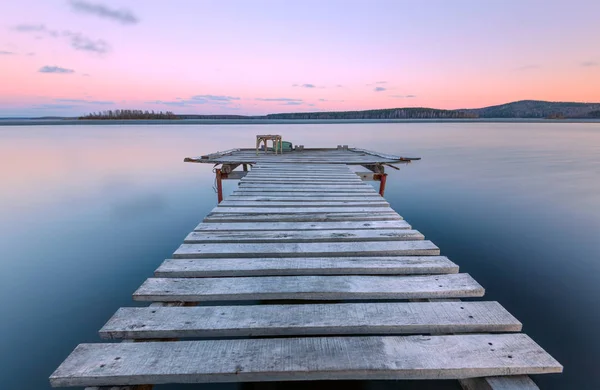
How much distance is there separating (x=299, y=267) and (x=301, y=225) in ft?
4.77

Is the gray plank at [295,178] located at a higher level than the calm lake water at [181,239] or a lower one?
higher

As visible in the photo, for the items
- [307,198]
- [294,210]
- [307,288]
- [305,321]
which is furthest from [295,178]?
[305,321]

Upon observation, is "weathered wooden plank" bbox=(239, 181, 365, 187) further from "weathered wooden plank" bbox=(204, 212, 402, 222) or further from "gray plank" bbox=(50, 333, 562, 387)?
"gray plank" bbox=(50, 333, 562, 387)

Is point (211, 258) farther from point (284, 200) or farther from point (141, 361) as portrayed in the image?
point (284, 200)

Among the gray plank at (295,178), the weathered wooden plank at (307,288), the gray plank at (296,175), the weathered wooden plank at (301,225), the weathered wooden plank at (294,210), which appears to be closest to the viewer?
the weathered wooden plank at (307,288)

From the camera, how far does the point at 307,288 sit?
108 inches

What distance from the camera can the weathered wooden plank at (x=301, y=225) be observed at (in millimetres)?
4367

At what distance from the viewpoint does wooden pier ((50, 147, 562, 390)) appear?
1.88 m

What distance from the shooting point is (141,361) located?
6.29 feet

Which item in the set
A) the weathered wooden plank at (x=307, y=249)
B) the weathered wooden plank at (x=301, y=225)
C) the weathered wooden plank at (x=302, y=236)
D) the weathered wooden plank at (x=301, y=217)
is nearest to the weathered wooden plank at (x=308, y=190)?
the weathered wooden plank at (x=301, y=217)

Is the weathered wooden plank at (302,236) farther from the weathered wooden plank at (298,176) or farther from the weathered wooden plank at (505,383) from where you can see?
the weathered wooden plank at (298,176)

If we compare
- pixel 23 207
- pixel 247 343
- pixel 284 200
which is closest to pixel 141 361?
pixel 247 343

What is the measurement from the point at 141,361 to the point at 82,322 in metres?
5.48

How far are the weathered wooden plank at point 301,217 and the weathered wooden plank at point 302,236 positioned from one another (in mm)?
566
